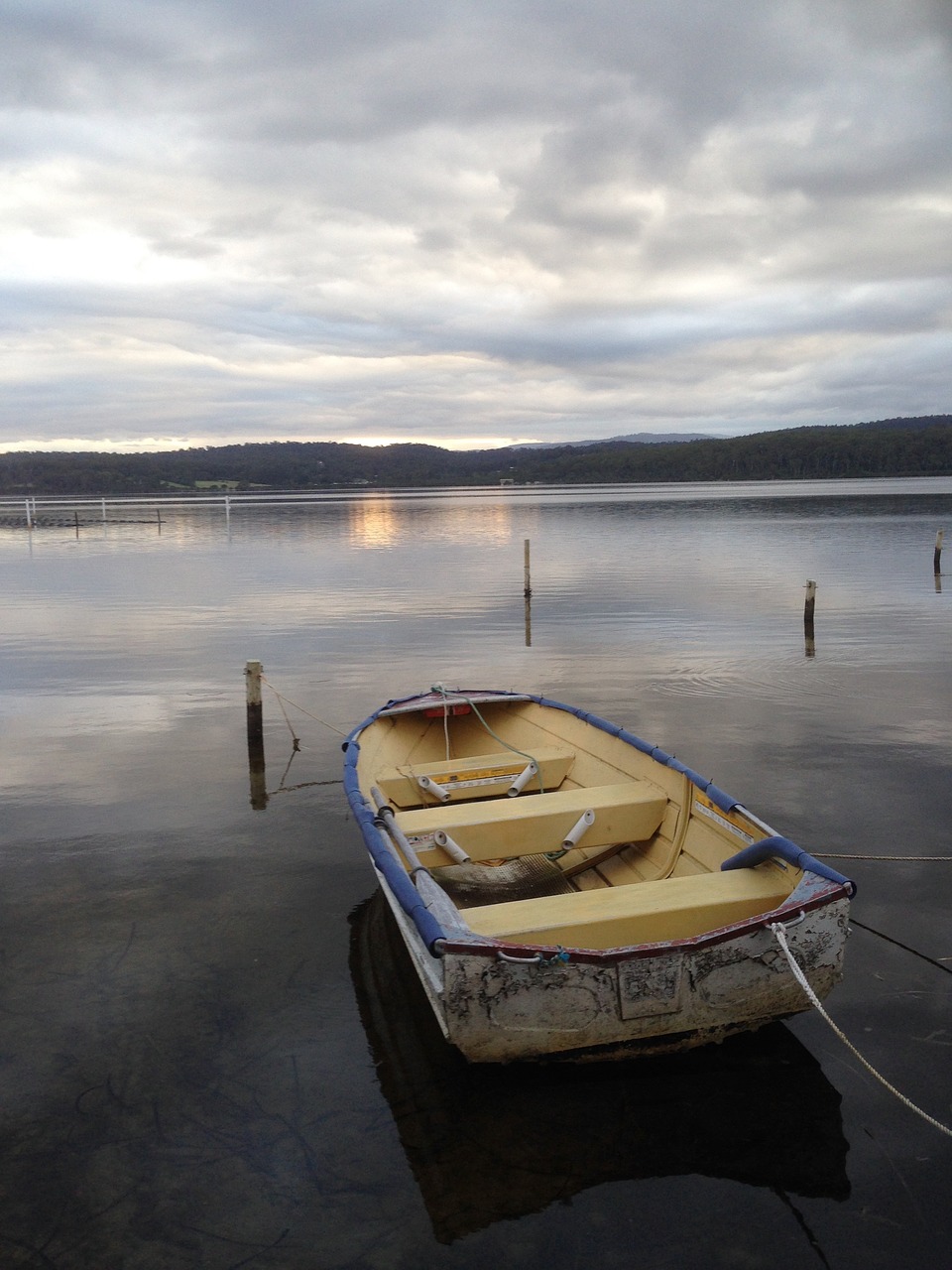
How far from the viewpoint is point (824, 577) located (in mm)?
39250

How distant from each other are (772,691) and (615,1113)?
1295cm

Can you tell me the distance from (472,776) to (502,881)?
210 centimetres

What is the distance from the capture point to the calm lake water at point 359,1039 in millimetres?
5043

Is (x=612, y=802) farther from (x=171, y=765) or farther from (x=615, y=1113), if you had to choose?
(x=171, y=765)

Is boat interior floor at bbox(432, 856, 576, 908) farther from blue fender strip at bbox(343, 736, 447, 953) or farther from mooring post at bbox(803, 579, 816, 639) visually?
mooring post at bbox(803, 579, 816, 639)

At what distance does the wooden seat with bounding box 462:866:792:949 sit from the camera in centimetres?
618

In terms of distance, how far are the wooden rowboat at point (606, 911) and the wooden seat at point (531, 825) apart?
1 centimetres

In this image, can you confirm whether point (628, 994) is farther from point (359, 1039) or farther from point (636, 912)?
point (359, 1039)

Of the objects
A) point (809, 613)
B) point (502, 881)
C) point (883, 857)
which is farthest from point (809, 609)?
point (502, 881)

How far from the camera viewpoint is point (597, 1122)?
575 cm

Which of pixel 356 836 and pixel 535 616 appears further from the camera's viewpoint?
pixel 535 616

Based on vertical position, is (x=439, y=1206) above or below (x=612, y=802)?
below

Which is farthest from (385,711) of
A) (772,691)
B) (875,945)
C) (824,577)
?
(824,577)

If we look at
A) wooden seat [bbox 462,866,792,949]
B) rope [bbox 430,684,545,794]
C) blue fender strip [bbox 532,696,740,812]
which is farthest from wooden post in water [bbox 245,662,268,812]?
wooden seat [bbox 462,866,792,949]
